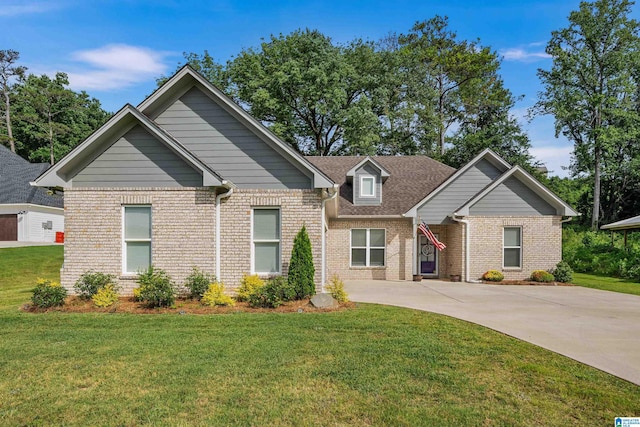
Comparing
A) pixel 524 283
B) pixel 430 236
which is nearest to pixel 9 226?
pixel 430 236

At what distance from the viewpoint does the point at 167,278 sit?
31.3 ft

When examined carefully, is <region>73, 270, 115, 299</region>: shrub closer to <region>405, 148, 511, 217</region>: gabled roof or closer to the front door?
<region>405, 148, 511, 217</region>: gabled roof

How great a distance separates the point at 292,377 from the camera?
4.93 metres

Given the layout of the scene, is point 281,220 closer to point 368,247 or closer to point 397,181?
point 368,247

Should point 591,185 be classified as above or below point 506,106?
below

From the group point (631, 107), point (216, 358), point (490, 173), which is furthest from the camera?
point (631, 107)

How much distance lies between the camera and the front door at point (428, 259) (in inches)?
708

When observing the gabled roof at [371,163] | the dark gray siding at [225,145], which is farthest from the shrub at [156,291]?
the gabled roof at [371,163]

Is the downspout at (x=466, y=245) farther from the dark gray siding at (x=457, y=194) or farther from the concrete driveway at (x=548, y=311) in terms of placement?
the concrete driveway at (x=548, y=311)

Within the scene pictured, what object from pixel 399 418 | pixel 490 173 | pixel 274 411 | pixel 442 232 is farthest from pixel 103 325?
pixel 490 173

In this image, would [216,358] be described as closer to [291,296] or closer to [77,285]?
[291,296]

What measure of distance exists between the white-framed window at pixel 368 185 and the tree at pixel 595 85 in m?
25.2

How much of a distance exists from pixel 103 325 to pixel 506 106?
127 feet

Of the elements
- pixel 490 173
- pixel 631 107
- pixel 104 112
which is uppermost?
pixel 104 112
